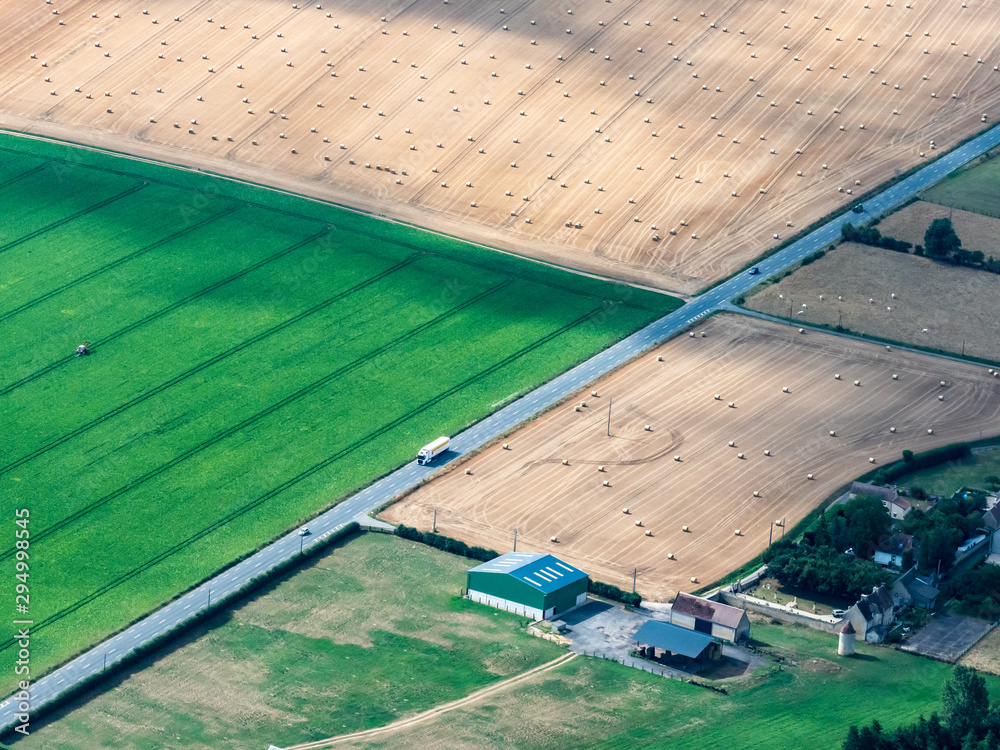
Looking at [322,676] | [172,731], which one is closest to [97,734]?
[172,731]

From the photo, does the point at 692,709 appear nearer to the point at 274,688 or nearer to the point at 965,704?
the point at 965,704

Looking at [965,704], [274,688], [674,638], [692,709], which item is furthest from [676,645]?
[274,688]

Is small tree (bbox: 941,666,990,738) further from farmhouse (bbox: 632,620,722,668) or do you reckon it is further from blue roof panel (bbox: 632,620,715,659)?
blue roof panel (bbox: 632,620,715,659)

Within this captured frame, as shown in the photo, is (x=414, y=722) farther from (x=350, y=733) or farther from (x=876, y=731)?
(x=876, y=731)

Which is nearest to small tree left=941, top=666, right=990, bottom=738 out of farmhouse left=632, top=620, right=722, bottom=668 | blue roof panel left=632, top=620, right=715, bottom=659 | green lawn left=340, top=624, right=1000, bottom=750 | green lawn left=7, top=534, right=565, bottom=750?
green lawn left=340, top=624, right=1000, bottom=750

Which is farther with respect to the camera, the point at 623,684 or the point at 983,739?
the point at 623,684

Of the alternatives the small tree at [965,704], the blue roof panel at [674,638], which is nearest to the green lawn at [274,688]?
the blue roof panel at [674,638]
